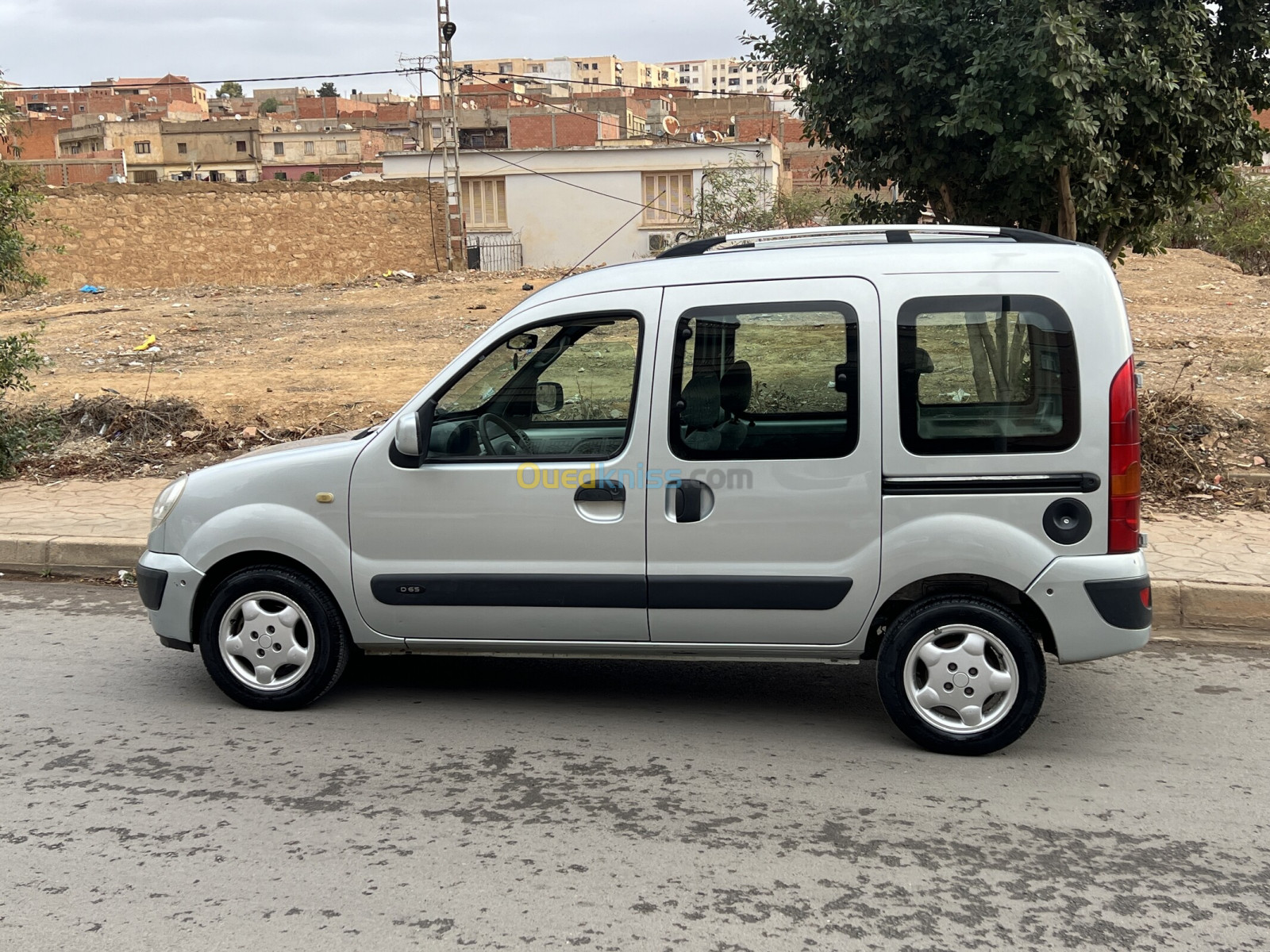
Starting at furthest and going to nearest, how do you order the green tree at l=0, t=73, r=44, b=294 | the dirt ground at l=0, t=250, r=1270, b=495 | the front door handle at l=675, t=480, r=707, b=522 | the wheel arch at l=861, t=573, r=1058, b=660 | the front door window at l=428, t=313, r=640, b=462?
1. the dirt ground at l=0, t=250, r=1270, b=495
2. the green tree at l=0, t=73, r=44, b=294
3. the front door window at l=428, t=313, r=640, b=462
4. the front door handle at l=675, t=480, r=707, b=522
5. the wheel arch at l=861, t=573, r=1058, b=660

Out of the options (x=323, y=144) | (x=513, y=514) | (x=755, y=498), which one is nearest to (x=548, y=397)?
(x=513, y=514)

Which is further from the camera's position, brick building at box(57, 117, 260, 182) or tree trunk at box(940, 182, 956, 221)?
brick building at box(57, 117, 260, 182)

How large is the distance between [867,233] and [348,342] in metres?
12.4

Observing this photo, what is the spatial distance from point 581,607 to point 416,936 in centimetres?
172

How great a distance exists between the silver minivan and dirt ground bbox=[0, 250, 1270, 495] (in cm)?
476

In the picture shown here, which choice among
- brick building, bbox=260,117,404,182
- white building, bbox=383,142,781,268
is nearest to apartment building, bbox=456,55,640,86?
brick building, bbox=260,117,404,182

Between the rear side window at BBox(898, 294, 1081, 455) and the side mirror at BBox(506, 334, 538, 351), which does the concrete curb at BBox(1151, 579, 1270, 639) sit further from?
the side mirror at BBox(506, 334, 538, 351)

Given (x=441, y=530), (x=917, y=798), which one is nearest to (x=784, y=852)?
(x=917, y=798)

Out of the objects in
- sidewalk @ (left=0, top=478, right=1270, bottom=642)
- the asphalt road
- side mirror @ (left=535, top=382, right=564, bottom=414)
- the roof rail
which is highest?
the roof rail

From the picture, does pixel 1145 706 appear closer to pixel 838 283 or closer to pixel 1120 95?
pixel 838 283

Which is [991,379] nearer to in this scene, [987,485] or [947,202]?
[987,485]

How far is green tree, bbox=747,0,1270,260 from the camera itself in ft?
23.3

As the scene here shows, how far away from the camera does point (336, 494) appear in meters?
4.97

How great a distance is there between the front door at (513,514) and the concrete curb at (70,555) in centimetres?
350
